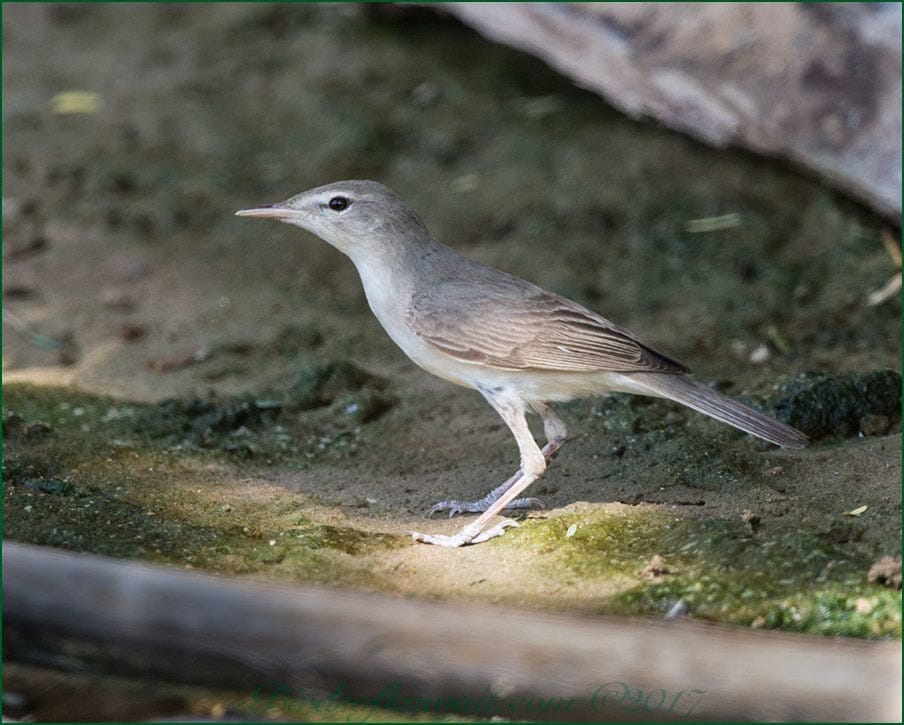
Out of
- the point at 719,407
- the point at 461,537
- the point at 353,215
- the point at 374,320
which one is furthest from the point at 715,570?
the point at 374,320

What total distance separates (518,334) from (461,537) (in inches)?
36.9

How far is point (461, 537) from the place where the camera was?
4535mm

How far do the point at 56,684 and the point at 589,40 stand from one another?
209 inches

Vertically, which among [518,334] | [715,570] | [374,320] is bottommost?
[374,320]

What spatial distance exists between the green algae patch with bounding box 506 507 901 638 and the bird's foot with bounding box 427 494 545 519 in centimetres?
28

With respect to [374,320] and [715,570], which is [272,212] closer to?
[374,320]

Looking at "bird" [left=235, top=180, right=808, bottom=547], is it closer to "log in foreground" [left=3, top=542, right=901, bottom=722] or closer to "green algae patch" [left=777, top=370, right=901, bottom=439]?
"green algae patch" [left=777, top=370, right=901, bottom=439]

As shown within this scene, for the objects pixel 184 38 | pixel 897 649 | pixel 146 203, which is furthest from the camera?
pixel 184 38

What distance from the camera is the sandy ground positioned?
434cm

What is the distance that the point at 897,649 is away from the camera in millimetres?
2912

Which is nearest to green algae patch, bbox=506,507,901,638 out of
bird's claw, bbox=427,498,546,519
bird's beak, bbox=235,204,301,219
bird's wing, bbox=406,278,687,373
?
bird's claw, bbox=427,498,546,519

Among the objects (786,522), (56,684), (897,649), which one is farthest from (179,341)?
(897,649)

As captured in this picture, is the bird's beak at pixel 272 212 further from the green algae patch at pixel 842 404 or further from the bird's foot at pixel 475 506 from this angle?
the green algae patch at pixel 842 404

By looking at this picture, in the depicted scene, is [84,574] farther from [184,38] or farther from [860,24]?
[184,38]
